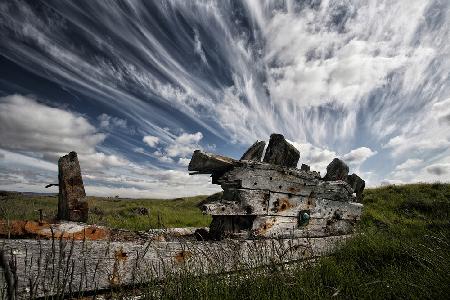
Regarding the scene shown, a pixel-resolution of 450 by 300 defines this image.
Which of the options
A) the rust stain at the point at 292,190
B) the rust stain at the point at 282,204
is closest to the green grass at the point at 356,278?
the rust stain at the point at 282,204

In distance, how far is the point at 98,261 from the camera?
2328 mm

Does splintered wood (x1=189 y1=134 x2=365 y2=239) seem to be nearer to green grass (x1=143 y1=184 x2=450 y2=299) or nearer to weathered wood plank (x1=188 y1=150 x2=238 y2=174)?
weathered wood plank (x1=188 y1=150 x2=238 y2=174)

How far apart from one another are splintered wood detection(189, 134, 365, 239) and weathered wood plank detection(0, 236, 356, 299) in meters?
0.41

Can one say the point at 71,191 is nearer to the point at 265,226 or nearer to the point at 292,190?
the point at 265,226

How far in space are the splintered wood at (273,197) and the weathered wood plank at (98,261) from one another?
412 millimetres

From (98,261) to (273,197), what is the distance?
279 cm

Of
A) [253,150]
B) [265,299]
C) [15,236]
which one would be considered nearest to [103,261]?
[15,236]

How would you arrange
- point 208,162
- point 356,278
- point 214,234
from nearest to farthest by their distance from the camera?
point 356,278, point 208,162, point 214,234

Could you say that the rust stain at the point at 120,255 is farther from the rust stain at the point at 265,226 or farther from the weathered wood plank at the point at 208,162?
the rust stain at the point at 265,226

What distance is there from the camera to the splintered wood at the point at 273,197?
13.6ft

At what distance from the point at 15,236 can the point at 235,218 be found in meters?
2.60

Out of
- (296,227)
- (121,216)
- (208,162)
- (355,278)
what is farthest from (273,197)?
(121,216)

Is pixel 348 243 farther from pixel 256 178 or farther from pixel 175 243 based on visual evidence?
pixel 175 243

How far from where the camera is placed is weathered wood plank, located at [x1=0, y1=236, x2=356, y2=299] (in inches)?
90.7
